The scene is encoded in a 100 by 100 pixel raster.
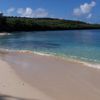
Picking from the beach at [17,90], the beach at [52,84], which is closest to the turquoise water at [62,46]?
the beach at [52,84]

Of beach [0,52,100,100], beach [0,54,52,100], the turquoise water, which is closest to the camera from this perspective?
beach [0,54,52,100]

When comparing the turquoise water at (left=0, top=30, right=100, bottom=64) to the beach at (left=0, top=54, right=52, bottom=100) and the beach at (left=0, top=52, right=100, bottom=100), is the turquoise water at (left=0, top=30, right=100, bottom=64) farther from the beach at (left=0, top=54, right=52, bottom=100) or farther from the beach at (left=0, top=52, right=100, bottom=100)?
the beach at (left=0, top=54, right=52, bottom=100)

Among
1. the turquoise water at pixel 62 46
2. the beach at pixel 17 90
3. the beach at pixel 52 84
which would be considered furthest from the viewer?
the turquoise water at pixel 62 46

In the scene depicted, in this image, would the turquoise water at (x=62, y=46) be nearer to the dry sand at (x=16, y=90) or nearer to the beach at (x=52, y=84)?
the beach at (x=52, y=84)

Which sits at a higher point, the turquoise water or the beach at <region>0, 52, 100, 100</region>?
the beach at <region>0, 52, 100, 100</region>

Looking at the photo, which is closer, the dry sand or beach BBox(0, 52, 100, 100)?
the dry sand

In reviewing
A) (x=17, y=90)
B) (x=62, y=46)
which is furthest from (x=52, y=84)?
(x=62, y=46)

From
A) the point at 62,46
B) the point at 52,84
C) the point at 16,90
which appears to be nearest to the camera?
the point at 16,90

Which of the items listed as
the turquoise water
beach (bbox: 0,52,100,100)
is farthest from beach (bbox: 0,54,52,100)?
the turquoise water

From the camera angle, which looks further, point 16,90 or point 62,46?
point 62,46

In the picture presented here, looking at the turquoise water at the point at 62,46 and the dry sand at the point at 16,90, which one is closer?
the dry sand at the point at 16,90

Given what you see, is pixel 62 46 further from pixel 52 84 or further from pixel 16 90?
pixel 16 90

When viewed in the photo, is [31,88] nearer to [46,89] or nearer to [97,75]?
[46,89]

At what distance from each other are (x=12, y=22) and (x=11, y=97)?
104737mm
